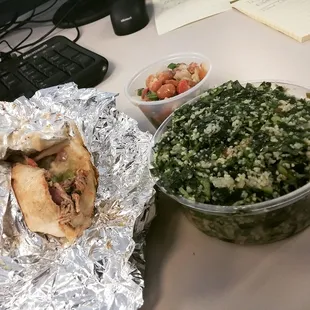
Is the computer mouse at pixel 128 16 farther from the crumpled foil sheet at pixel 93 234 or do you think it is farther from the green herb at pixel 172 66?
the crumpled foil sheet at pixel 93 234

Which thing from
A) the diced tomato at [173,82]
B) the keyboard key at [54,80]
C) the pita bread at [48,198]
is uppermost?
the pita bread at [48,198]

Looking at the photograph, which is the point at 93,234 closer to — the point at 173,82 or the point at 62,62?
the point at 173,82

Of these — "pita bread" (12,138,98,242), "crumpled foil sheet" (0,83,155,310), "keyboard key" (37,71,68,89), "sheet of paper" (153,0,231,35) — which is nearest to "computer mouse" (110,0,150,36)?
"sheet of paper" (153,0,231,35)

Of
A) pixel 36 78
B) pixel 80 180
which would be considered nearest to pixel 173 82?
pixel 80 180

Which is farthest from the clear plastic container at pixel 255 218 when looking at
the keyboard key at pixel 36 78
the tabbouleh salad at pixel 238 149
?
the keyboard key at pixel 36 78

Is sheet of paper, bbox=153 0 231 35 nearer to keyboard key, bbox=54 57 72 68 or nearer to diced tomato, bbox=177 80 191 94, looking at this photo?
keyboard key, bbox=54 57 72 68
